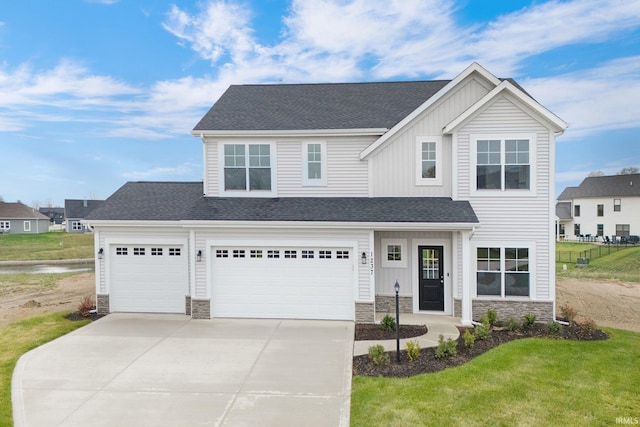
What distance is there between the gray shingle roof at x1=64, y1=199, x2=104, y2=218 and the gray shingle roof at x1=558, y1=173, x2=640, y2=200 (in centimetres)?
7655

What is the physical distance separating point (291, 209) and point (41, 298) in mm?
12184

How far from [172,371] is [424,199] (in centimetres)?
839

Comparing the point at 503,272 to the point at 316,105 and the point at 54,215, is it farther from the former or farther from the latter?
the point at 54,215

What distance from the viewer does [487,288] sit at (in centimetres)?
1160

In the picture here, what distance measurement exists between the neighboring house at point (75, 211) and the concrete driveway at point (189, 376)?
7061cm

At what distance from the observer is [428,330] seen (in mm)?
10555

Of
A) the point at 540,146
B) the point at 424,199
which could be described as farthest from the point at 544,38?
the point at 424,199

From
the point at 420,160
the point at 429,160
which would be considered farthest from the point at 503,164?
the point at 420,160

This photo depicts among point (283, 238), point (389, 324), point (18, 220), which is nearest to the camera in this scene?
point (389, 324)

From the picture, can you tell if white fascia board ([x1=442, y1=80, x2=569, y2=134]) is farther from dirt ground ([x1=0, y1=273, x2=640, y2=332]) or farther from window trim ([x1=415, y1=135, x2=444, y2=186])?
dirt ground ([x1=0, y1=273, x2=640, y2=332])

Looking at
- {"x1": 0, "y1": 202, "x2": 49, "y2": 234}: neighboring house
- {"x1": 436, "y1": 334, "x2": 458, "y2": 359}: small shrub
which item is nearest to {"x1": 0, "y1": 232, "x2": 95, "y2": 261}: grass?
{"x1": 0, "y1": 202, "x2": 49, "y2": 234}: neighboring house

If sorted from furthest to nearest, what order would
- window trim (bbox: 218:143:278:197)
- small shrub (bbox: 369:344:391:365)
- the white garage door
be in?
window trim (bbox: 218:143:278:197), the white garage door, small shrub (bbox: 369:344:391:365)

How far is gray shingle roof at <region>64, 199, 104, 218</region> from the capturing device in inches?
2798

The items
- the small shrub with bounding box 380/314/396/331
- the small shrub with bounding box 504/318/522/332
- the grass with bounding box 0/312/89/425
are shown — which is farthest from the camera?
the small shrub with bounding box 380/314/396/331
